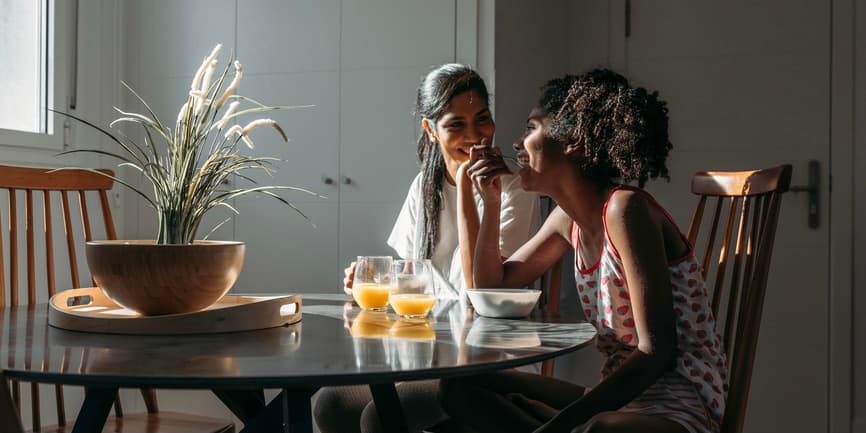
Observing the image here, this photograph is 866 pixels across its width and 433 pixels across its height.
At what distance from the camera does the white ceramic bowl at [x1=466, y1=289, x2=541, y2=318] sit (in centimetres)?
154

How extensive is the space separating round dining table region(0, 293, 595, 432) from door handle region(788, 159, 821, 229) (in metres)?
1.68

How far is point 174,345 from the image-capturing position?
3.92 ft

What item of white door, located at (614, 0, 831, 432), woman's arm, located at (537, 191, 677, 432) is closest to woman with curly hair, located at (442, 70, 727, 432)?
woman's arm, located at (537, 191, 677, 432)

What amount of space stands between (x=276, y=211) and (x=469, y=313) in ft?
4.97

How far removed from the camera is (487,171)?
6.61 feet

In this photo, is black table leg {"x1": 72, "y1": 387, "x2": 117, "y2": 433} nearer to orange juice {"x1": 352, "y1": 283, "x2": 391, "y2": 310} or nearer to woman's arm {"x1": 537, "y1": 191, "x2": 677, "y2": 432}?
orange juice {"x1": 352, "y1": 283, "x2": 391, "y2": 310}

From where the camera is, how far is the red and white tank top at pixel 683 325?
139 cm

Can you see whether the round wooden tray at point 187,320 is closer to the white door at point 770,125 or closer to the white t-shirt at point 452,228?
the white t-shirt at point 452,228

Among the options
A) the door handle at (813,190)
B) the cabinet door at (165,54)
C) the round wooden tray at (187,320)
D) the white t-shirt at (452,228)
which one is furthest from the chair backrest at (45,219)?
the door handle at (813,190)

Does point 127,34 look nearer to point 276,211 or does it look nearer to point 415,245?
point 276,211

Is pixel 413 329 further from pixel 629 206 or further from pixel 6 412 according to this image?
pixel 6 412

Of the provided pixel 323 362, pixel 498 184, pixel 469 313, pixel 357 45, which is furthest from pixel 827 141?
pixel 323 362

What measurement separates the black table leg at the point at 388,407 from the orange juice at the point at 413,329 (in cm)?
10

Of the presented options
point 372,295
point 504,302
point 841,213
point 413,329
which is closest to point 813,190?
point 841,213
